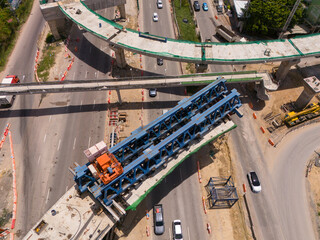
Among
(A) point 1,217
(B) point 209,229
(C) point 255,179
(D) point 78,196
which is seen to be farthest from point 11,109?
(C) point 255,179

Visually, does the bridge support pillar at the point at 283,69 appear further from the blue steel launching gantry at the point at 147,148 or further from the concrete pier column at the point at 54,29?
the concrete pier column at the point at 54,29

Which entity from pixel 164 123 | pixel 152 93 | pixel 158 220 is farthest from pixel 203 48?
pixel 158 220

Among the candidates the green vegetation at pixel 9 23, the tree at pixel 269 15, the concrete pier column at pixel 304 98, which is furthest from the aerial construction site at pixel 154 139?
the tree at pixel 269 15

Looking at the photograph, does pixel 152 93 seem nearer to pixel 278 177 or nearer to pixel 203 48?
pixel 203 48

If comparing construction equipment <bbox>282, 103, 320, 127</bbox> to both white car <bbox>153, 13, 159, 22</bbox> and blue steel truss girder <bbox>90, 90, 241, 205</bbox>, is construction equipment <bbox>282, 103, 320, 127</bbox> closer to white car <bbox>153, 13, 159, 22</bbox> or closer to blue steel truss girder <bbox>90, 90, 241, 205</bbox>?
blue steel truss girder <bbox>90, 90, 241, 205</bbox>

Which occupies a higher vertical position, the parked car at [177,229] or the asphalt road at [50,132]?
the asphalt road at [50,132]

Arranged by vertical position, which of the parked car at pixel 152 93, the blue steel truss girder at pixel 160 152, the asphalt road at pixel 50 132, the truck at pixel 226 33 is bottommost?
the asphalt road at pixel 50 132
